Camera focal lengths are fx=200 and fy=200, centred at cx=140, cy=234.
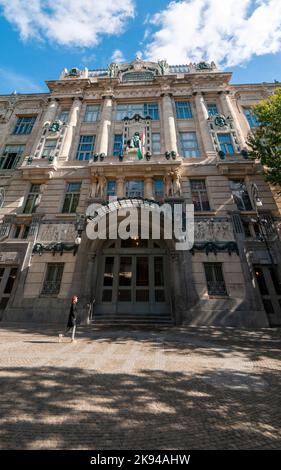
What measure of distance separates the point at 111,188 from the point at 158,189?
3.75 m

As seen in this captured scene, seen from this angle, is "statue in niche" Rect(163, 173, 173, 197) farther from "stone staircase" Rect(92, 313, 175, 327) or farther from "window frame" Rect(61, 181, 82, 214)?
"stone staircase" Rect(92, 313, 175, 327)

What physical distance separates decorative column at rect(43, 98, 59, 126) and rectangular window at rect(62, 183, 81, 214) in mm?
7942

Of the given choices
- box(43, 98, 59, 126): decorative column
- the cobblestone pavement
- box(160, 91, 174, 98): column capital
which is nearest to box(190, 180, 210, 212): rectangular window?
the cobblestone pavement

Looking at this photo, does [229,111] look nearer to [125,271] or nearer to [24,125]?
[125,271]

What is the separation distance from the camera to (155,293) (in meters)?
13.4

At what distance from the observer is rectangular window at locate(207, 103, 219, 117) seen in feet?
65.0

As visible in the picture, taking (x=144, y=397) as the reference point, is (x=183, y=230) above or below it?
above

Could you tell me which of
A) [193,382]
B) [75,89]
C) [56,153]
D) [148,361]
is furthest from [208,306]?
[75,89]

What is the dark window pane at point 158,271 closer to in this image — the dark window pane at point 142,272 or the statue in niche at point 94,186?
the dark window pane at point 142,272

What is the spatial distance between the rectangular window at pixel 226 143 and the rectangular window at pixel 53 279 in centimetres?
1626

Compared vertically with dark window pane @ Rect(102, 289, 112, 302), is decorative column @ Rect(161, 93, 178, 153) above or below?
above

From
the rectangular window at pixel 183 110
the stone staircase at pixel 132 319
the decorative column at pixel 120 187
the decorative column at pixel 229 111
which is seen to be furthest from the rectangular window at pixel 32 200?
the decorative column at pixel 229 111

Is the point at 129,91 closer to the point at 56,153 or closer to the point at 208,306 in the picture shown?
the point at 56,153
